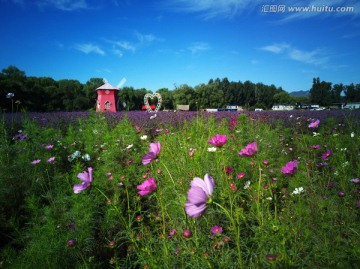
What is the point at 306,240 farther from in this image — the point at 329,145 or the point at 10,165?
the point at 10,165

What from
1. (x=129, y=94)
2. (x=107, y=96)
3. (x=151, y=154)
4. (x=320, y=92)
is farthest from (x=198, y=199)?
(x=320, y=92)

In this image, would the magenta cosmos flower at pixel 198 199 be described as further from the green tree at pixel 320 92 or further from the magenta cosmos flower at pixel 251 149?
the green tree at pixel 320 92

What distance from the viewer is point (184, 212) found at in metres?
1.18

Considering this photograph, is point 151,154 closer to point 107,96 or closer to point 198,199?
point 198,199

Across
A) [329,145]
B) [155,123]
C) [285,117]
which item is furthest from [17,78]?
[329,145]

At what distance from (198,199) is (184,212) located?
0.53 metres

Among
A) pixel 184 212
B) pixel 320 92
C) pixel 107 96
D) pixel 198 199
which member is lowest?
pixel 184 212

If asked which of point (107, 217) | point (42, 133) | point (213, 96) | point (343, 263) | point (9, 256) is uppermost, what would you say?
point (213, 96)

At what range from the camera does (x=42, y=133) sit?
3.37m

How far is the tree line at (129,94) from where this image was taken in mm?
22391

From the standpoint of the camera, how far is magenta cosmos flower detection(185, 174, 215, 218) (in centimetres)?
69

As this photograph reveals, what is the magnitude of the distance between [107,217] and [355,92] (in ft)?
304

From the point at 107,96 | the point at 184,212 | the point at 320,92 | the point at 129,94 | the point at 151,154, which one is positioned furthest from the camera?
the point at 320,92

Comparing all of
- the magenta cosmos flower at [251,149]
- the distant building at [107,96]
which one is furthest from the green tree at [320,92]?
the magenta cosmos flower at [251,149]
